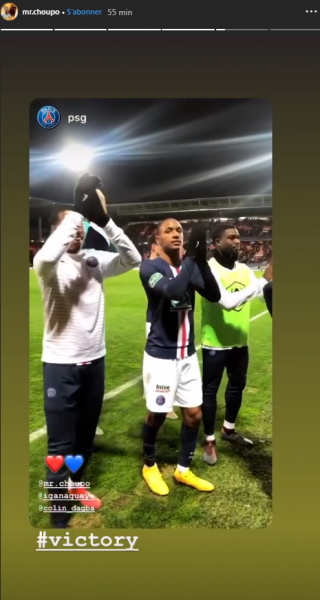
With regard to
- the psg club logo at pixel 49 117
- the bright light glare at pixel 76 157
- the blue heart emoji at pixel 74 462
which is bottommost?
the blue heart emoji at pixel 74 462

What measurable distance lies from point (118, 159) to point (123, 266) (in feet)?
1.44

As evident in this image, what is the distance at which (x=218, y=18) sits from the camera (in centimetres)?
173

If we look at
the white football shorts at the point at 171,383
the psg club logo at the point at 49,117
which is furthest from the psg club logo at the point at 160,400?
the psg club logo at the point at 49,117

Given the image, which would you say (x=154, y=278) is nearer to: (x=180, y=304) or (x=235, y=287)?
→ (x=180, y=304)

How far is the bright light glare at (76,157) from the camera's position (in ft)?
5.66

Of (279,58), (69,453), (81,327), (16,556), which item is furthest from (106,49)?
(16,556)

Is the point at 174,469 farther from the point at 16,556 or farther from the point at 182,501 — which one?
the point at 16,556

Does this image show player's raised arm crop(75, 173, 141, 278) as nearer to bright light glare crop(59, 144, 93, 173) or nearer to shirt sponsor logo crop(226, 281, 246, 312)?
bright light glare crop(59, 144, 93, 173)

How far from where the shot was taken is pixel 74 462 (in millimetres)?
1742

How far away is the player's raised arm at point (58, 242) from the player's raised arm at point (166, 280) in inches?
12.0

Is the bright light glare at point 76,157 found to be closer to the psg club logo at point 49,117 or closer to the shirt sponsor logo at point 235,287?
the psg club logo at point 49,117

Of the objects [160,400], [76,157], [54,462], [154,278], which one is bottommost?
[54,462]

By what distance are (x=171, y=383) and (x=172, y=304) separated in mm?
322

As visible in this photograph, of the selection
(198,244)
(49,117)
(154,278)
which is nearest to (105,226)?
(154,278)
